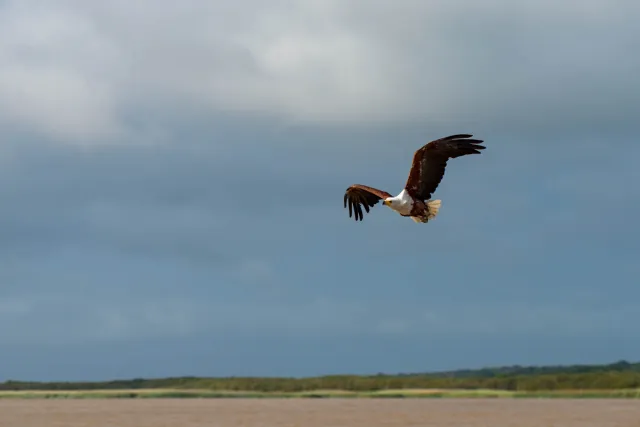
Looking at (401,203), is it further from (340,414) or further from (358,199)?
(340,414)

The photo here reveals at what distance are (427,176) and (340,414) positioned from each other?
33.5m

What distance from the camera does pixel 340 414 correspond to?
66688 mm

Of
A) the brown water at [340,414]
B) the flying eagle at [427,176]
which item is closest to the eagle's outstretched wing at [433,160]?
the flying eagle at [427,176]

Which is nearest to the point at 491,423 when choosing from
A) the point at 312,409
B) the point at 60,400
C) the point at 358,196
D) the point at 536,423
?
the point at 536,423

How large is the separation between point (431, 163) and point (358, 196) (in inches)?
156

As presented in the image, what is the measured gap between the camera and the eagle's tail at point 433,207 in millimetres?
35450

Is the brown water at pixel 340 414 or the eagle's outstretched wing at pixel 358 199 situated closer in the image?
the eagle's outstretched wing at pixel 358 199

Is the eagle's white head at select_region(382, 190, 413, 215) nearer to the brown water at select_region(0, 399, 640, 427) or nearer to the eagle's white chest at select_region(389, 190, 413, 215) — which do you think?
the eagle's white chest at select_region(389, 190, 413, 215)

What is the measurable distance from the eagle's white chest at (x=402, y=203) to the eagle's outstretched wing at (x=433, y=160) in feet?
0.69

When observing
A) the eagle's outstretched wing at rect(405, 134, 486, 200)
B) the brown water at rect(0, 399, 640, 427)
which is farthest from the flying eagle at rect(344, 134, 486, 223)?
the brown water at rect(0, 399, 640, 427)

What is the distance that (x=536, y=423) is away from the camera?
56688 millimetres

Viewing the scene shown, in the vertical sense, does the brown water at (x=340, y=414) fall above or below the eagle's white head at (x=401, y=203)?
below

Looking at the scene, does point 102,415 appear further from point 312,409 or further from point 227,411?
point 312,409

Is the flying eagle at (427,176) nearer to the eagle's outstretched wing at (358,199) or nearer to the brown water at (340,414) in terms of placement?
the eagle's outstretched wing at (358,199)
